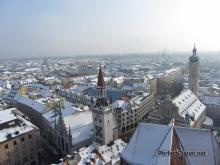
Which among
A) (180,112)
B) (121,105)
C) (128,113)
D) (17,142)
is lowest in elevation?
(17,142)

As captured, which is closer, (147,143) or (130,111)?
(147,143)

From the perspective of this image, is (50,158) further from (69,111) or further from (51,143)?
(69,111)

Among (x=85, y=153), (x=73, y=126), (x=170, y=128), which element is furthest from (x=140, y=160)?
(x=73, y=126)

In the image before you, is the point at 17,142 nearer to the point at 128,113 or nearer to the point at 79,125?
the point at 79,125

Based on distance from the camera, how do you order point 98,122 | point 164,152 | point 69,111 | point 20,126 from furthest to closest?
point 69,111
point 20,126
point 98,122
point 164,152

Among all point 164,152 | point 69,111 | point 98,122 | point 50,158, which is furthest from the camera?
point 69,111

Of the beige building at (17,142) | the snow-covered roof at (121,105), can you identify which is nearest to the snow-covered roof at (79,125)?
the beige building at (17,142)

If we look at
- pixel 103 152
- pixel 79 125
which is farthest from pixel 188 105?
pixel 103 152
